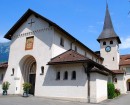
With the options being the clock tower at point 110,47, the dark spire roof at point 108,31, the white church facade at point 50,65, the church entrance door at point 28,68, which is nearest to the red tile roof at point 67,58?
the white church facade at point 50,65

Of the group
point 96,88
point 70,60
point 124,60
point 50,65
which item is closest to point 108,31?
point 124,60

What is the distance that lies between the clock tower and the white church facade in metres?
14.0

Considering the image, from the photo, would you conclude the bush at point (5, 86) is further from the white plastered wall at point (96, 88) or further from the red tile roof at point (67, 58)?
the white plastered wall at point (96, 88)

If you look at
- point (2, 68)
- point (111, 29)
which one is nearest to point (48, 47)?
point (2, 68)

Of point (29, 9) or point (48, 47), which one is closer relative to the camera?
point (48, 47)

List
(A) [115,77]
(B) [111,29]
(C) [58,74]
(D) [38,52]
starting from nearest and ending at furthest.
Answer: (C) [58,74]
(D) [38,52]
(A) [115,77]
(B) [111,29]

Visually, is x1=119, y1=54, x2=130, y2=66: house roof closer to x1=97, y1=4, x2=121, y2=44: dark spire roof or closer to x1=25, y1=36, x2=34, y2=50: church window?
x1=97, y1=4, x2=121, y2=44: dark spire roof

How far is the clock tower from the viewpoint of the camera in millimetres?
40812

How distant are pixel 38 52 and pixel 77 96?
738 cm

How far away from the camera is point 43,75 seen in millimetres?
20906

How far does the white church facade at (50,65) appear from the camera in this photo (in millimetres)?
18188

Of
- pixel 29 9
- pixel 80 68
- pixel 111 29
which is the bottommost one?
pixel 80 68

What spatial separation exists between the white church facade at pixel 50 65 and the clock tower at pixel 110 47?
46.1ft

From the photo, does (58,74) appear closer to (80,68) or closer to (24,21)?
(80,68)
